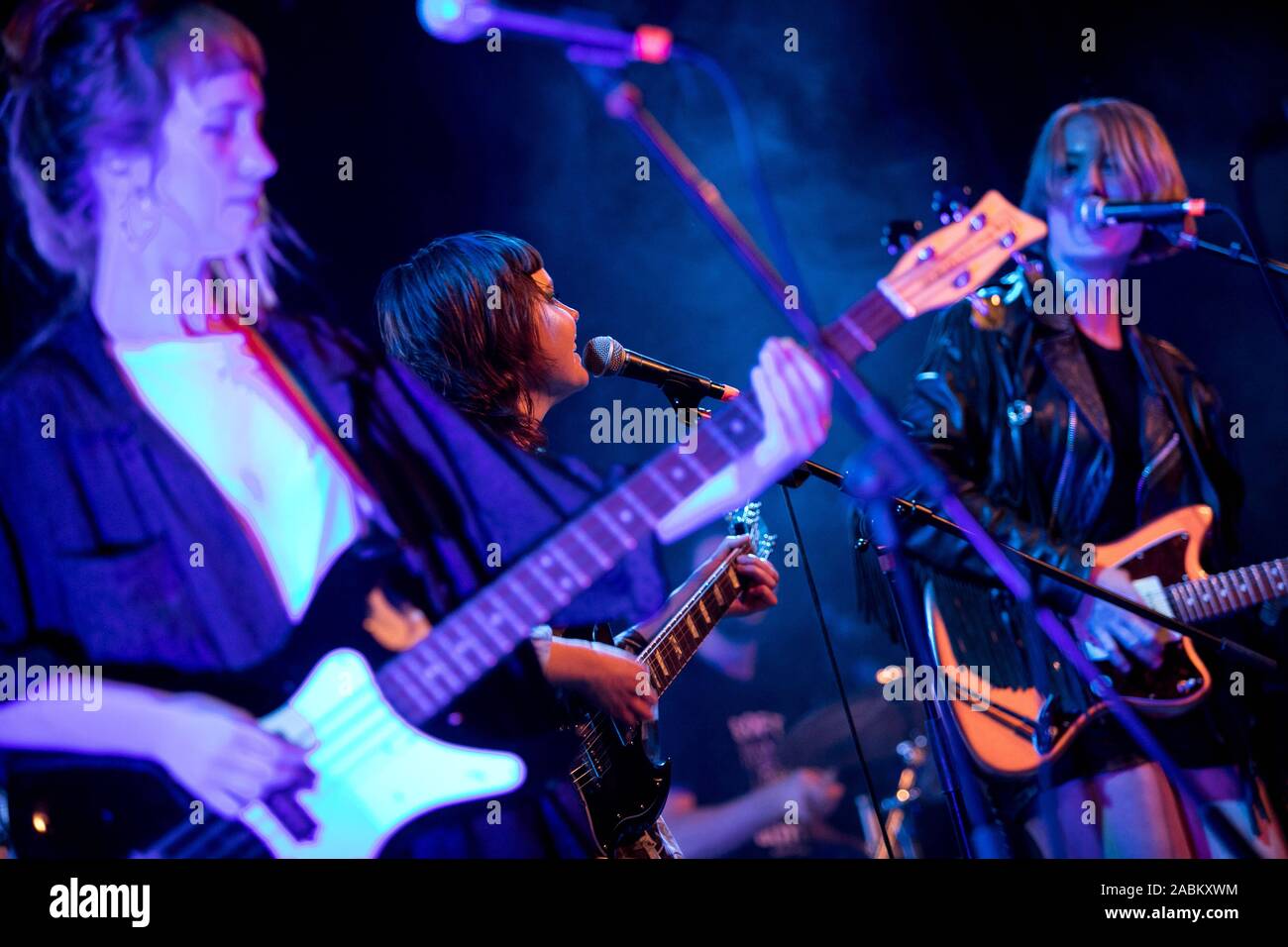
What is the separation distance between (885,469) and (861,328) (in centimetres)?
25

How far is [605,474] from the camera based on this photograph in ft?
7.88

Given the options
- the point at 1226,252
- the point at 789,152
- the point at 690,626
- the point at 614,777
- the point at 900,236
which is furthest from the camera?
the point at 789,152

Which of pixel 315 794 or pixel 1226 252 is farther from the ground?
pixel 1226 252

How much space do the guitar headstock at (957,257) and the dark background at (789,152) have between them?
0.54 meters

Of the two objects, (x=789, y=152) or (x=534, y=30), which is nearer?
(x=534, y=30)

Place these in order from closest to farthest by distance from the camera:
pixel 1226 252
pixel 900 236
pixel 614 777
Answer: pixel 614 777
pixel 900 236
pixel 1226 252

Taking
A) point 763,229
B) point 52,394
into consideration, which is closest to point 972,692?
point 763,229

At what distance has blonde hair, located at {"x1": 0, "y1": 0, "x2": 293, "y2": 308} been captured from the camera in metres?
2.46

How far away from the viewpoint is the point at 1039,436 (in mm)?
2615

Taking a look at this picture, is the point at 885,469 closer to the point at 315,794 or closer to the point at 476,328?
the point at 476,328

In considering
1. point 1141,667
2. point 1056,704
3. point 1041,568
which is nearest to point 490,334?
point 1041,568

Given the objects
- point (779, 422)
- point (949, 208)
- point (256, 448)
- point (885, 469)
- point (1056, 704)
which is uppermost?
point (949, 208)

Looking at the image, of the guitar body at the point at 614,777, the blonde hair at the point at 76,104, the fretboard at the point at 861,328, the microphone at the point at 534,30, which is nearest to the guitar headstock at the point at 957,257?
the fretboard at the point at 861,328
